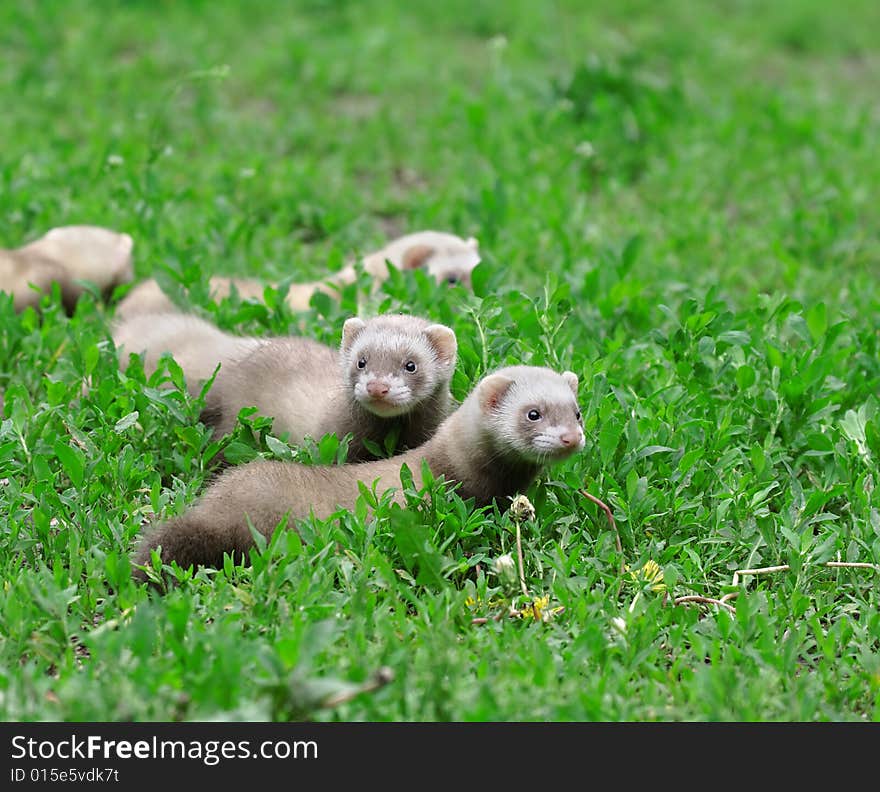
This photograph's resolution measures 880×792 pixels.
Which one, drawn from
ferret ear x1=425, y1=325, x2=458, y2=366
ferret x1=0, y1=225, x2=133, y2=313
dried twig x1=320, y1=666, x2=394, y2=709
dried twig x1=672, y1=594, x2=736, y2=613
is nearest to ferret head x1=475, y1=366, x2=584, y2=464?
ferret ear x1=425, y1=325, x2=458, y2=366

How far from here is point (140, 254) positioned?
24.8 feet

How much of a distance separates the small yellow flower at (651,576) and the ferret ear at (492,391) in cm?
84

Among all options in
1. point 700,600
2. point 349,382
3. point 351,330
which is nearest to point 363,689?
point 700,600

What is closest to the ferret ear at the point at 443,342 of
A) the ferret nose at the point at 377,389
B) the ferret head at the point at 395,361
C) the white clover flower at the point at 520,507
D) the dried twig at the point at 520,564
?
the ferret head at the point at 395,361

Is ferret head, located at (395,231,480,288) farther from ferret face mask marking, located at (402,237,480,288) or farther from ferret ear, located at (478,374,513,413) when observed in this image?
ferret ear, located at (478,374,513,413)

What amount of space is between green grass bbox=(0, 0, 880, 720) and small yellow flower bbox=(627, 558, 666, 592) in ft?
0.10

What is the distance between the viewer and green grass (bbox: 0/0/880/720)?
13.2 feet

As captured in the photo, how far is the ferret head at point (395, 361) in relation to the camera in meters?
5.21

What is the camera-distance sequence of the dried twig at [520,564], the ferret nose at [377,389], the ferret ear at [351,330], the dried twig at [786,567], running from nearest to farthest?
the dried twig at [520,564], the dried twig at [786,567], the ferret nose at [377,389], the ferret ear at [351,330]

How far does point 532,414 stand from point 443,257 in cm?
255

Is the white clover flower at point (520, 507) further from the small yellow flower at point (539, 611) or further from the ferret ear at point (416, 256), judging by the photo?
the ferret ear at point (416, 256)

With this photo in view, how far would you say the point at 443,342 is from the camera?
→ 5.45m

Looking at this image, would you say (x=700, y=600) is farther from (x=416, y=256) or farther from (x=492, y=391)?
(x=416, y=256)
